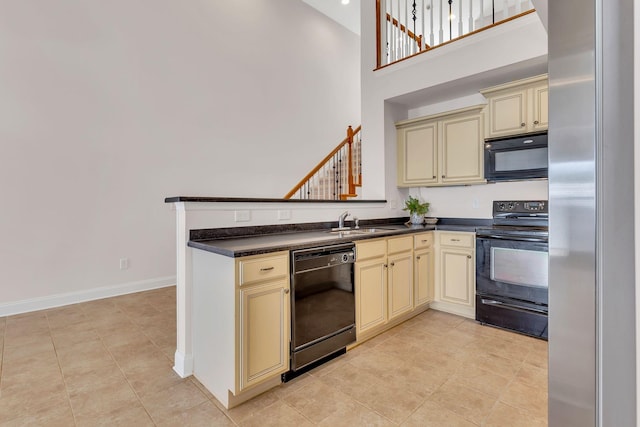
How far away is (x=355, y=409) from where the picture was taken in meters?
1.86

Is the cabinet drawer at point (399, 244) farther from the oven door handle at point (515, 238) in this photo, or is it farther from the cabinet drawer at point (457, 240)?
the oven door handle at point (515, 238)

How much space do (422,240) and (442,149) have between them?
117cm

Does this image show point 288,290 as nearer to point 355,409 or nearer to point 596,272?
point 355,409

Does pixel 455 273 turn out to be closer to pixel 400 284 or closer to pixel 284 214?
pixel 400 284

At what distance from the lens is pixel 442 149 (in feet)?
12.2

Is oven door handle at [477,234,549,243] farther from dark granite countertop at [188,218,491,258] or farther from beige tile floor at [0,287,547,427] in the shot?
beige tile floor at [0,287,547,427]

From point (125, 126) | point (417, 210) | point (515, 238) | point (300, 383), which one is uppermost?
point (125, 126)

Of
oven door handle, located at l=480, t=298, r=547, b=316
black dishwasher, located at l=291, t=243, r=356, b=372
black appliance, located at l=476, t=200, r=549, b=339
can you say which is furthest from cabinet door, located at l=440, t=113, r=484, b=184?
black dishwasher, located at l=291, t=243, r=356, b=372

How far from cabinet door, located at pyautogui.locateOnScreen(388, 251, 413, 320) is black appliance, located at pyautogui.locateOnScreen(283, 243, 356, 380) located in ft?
1.87

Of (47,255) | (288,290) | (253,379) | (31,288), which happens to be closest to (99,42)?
(47,255)

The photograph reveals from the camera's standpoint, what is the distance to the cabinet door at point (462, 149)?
3432 mm

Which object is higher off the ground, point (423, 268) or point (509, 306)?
point (423, 268)

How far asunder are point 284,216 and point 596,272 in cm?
239

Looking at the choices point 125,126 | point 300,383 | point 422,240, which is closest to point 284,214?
point 300,383
